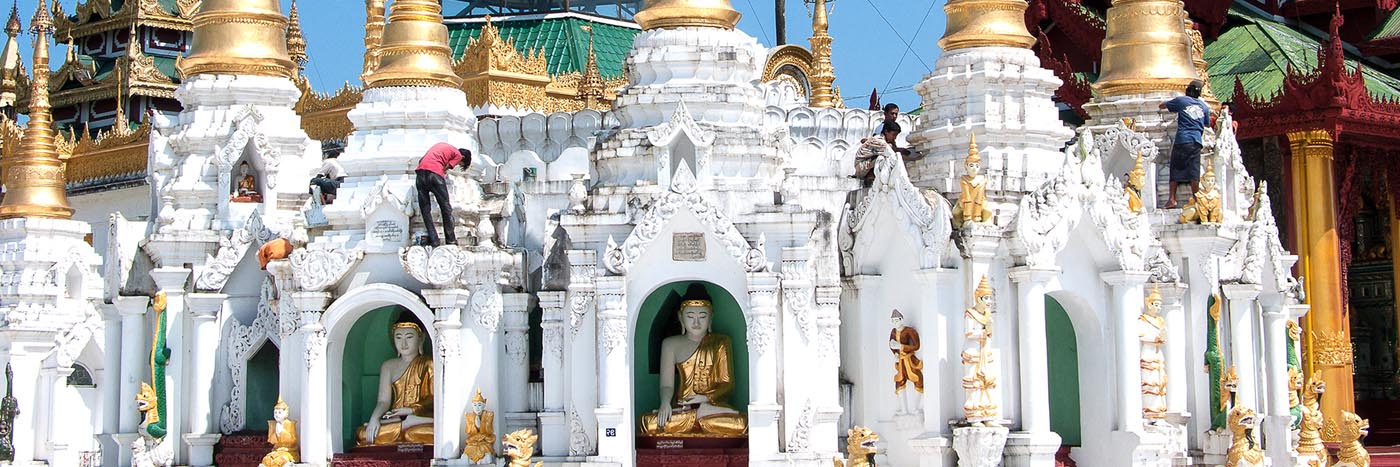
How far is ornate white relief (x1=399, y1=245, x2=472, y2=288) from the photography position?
1016 inches

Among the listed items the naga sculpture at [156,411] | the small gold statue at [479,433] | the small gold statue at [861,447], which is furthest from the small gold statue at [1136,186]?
the naga sculpture at [156,411]

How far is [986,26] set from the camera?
26781mm

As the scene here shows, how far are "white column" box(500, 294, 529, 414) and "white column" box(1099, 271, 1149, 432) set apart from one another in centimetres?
636

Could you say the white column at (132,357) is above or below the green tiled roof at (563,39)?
below

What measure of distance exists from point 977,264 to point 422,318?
240 inches

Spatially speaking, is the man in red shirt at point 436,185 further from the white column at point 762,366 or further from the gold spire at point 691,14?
the white column at point 762,366

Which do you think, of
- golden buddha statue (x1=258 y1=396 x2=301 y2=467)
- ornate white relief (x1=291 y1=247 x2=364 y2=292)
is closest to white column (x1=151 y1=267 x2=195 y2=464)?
golden buddha statue (x1=258 y1=396 x2=301 y2=467)

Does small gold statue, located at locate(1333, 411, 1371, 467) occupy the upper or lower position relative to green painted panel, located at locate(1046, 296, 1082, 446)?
lower

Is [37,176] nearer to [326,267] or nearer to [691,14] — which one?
[326,267]

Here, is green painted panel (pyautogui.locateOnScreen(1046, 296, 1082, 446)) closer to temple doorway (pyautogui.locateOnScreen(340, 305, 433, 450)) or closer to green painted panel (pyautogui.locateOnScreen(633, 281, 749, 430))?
green painted panel (pyautogui.locateOnScreen(633, 281, 749, 430))

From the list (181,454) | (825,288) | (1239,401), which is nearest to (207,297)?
(181,454)

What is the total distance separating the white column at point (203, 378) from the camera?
28094 millimetres

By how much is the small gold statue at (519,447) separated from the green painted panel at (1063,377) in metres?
5.89

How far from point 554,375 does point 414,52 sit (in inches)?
193
